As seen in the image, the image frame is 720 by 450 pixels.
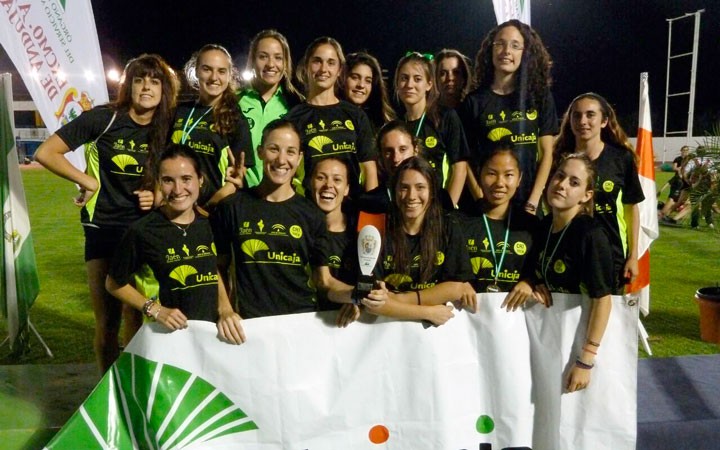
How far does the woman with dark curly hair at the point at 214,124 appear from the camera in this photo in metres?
3.59

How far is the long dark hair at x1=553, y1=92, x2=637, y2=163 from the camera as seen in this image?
394cm

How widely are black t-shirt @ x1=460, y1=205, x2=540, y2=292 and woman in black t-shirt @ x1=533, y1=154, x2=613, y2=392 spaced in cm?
7

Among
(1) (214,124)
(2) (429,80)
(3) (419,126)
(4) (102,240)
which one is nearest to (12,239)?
(4) (102,240)

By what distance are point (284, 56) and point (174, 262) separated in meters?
1.70

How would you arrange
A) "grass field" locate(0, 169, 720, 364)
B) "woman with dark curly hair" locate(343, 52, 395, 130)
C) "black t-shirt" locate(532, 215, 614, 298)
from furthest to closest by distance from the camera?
"grass field" locate(0, 169, 720, 364) → "woman with dark curly hair" locate(343, 52, 395, 130) → "black t-shirt" locate(532, 215, 614, 298)

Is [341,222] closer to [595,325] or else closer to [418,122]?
[418,122]

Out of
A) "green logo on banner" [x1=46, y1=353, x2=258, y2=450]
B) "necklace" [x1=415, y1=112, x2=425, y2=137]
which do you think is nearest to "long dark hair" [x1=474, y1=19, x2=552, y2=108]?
"necklace" [x1=415, y1=112, x2=425, y2=137]

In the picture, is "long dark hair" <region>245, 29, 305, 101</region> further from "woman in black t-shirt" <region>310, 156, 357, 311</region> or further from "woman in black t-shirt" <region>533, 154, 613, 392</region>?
"woman in black t-shirt" <region>533, 154, 613, 392</region>

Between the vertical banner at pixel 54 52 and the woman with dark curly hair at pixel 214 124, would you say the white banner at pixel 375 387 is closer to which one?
the woman with dark curly hair at pixel 214 124

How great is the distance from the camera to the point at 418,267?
291 centimetres

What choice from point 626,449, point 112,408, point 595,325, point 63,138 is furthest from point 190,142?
point 626,449

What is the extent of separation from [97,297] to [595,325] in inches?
106

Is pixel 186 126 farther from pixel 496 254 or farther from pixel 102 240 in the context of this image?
pixel 496 254

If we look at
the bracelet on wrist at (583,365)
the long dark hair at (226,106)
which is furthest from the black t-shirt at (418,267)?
the long dark hair at (226,106)
